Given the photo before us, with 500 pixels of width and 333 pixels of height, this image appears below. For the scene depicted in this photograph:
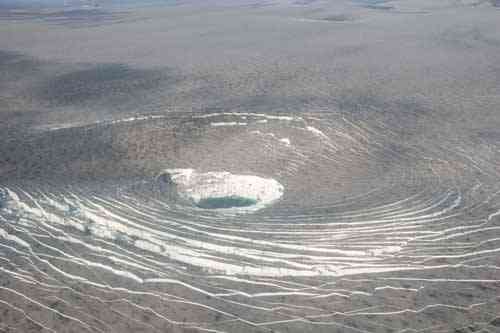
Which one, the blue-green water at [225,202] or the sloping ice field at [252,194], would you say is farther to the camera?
the blue-green water at [225,202]

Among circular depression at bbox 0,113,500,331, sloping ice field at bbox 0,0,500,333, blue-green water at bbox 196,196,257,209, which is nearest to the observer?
sloping ice field at bbox 0,0,500,333

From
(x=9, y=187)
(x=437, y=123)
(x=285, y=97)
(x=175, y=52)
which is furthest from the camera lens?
(x=175, y=52)

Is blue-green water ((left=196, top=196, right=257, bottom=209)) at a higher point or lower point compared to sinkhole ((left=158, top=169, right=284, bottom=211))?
lower

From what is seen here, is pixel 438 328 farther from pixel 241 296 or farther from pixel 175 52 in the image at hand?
pixel 175 52

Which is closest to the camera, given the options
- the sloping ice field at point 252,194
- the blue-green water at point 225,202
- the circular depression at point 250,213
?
the sloping ice field at point 252,194

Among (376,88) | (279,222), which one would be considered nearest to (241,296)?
(279,222)

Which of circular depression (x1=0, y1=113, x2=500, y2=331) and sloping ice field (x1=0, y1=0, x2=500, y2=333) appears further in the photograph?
circular depression (x1=0, y1=113, x2=500, y2=331)
